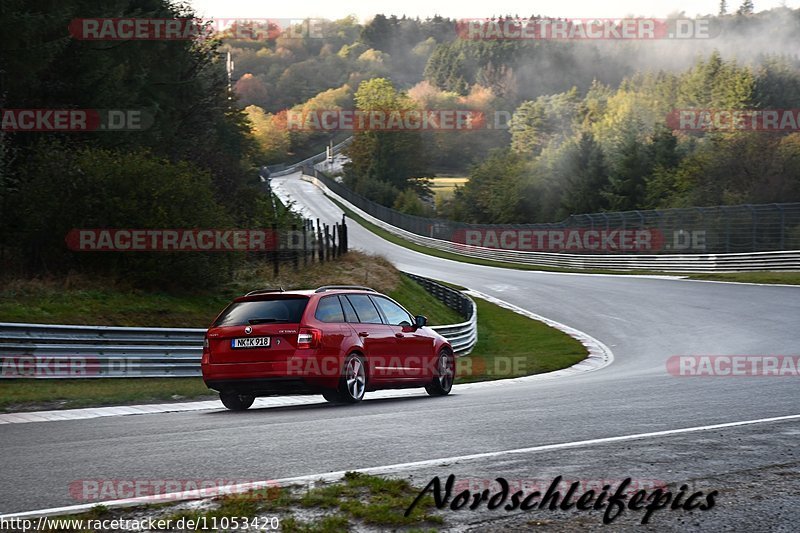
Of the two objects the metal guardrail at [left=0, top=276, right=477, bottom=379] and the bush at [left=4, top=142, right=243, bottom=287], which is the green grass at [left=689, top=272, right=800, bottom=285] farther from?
the metal guardrail at [left=0, top=276, right=477, bottom=379]

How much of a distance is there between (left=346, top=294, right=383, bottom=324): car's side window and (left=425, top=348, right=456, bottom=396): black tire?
1.40m

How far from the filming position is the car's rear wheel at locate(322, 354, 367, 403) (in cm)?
1288

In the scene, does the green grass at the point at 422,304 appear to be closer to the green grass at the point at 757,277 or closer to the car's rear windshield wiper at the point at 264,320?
the green grass at the point at 757,277

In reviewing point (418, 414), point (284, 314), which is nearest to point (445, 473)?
point (418, 414)

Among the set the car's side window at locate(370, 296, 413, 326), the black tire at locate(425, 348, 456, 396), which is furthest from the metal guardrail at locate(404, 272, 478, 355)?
the car's side window at locate(370, 296, 413, 326)

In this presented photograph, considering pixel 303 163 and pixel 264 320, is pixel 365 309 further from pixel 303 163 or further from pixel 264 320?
pixel 303 163

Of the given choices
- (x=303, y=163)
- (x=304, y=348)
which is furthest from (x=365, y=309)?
(x=303, y=163)

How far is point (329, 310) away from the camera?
1321 centimetres

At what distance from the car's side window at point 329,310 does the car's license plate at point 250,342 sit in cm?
74

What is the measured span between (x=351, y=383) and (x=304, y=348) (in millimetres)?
933

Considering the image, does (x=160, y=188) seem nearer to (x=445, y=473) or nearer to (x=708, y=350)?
(x=708, y=350)

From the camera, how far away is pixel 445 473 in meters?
6.94

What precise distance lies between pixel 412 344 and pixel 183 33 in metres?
28.5

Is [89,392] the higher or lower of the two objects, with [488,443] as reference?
lower
